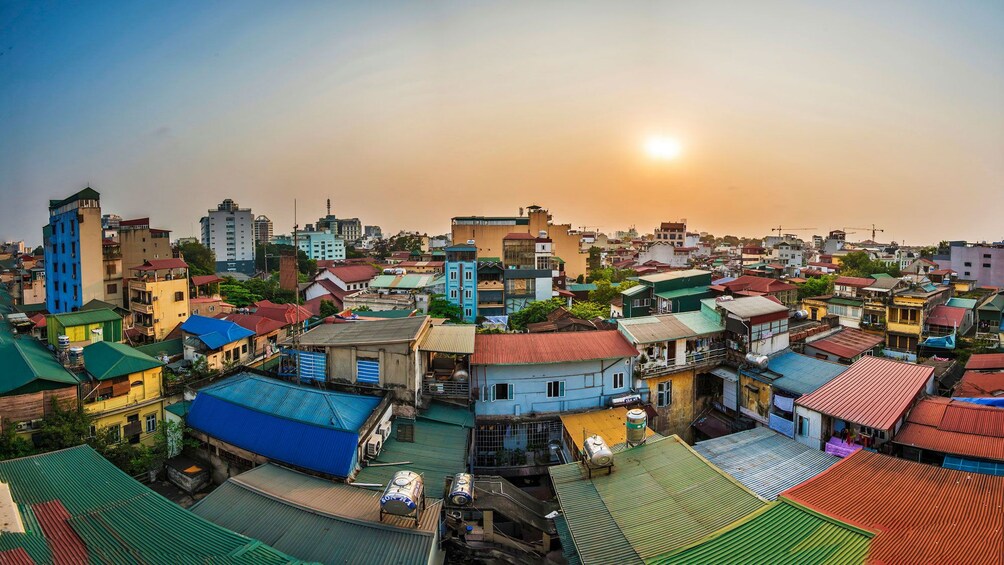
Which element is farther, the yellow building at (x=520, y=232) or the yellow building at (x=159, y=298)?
the yellow building at (x=520, y=232)

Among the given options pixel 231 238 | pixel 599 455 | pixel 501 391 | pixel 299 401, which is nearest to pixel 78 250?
pixel 299 401

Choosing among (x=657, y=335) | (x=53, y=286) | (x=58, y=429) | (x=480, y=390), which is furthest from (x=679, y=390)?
(x=53, y=286)

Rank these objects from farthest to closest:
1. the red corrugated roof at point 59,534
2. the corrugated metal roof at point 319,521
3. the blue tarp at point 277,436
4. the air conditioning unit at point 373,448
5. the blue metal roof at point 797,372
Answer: the blue metal roof at point 797,372 < the air conditioning unit at point 373,448 < the blue tarp at point 277,436 < the corrugated metal roof at point 319,521 < the red corrugated roof at point 59,534

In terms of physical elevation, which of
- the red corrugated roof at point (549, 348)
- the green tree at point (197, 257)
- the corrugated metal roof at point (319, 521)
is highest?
the green tree at point (197, 257)

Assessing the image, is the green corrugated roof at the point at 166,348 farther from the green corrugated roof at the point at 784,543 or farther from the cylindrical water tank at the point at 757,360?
the cylindrical water tank at the point at 757,360

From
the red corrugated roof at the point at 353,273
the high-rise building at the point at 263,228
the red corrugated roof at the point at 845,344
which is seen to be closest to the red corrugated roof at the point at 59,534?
the red corrugated roof at the point at 845,344

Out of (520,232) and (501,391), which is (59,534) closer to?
(501,391)

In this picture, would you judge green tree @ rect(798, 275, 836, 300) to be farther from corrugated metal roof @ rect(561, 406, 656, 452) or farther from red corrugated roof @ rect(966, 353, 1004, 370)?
corrugated metal roof @ rect(561, 406, 656, 452)
